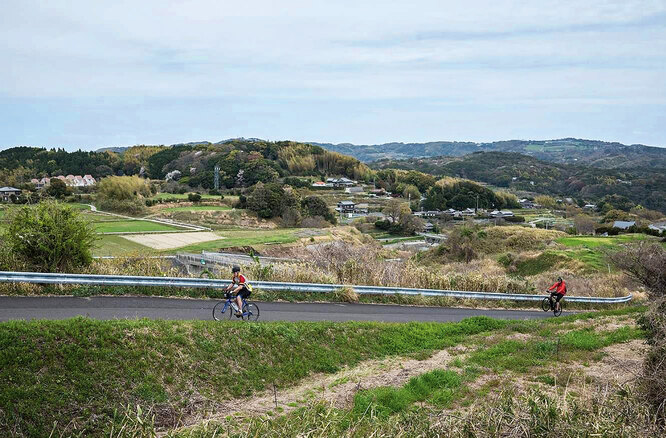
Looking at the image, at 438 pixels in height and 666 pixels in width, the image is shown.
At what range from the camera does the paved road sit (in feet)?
35.9

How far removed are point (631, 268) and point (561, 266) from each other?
1652cm

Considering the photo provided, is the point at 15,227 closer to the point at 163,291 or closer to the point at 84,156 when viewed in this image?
the point at 163,291

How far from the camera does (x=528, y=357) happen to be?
11016 mm

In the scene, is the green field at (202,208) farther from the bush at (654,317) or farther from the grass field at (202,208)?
the bush at (654,317)

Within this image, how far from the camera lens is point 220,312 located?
12.5 metres

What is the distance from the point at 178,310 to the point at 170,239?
31839 millimetres

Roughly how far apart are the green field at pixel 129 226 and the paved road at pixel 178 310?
3503cm

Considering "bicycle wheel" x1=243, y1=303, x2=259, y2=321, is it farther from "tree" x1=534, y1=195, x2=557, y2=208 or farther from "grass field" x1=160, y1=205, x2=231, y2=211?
"tree" x1=534, y1=195, x2=557, y2=208

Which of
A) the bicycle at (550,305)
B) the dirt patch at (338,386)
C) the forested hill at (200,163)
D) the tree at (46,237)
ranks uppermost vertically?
the forested hill at (200,163)

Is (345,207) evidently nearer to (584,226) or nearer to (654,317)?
(584,226)

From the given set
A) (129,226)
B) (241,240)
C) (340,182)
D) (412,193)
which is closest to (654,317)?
(241,240)

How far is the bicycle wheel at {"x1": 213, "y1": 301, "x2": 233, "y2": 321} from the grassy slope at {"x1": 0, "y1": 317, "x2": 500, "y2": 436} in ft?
5.06

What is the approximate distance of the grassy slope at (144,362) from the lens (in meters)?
7.05

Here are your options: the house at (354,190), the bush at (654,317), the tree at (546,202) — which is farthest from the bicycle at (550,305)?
the tree at (546,202)
